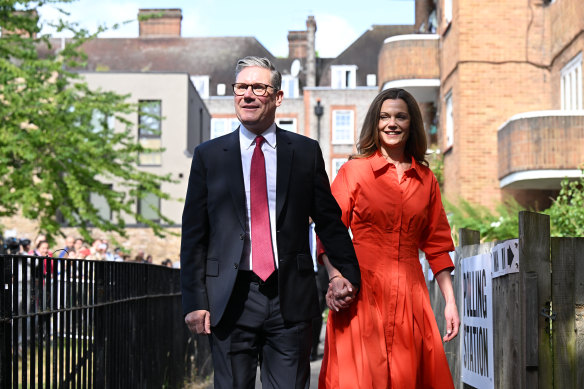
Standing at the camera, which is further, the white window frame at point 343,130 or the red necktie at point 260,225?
the white window frame at point 343,130

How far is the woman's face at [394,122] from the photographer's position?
5742mm

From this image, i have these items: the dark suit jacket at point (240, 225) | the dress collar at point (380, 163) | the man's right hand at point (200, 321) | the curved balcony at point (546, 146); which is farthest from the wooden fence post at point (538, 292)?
the curved balcony at point (546, 146)

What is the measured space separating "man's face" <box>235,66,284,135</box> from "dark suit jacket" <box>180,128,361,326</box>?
0.13 meters

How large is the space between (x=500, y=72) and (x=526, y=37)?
0.97 metres

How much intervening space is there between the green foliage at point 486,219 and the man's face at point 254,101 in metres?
13.6

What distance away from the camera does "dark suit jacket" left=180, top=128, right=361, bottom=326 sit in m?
Answer: 4.93

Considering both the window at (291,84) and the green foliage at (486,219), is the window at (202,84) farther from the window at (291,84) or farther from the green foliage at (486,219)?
the green foliage at (486,219)

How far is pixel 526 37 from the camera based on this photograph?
2448 cm

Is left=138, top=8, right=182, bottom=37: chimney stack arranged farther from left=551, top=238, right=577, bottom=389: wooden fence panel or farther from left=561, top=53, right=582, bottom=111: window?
left=551, top=238, right=577, bottom=389: wooden fence panel

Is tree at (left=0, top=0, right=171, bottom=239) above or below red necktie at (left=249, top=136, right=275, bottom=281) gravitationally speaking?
above

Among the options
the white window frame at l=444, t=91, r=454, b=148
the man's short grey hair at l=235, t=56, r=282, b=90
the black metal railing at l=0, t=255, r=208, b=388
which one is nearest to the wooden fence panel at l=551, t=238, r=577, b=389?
the man's short grey hair at l=235, t=56, r=282, b=90

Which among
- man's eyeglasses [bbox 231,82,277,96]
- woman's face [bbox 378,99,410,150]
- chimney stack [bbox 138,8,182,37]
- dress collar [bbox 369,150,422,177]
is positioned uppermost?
chimney stack [bbox 138,8,182,37]

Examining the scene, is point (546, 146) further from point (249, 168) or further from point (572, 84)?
point (249, 168)

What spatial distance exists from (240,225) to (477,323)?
2922 millimetres
